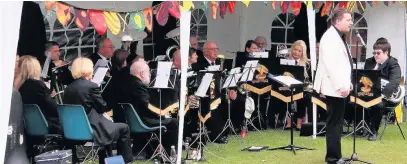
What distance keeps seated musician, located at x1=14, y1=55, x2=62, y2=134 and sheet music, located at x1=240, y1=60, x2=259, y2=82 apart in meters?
3.11

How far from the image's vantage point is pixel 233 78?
9180 millimetres

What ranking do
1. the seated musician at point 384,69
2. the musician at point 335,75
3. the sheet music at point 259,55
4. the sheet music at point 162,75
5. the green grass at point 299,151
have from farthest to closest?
the sheet music at point 259,55, the seated musician at point 384,69, the green grass at point 299,151, the sheet music at point 162,75, the musician at point 335,75

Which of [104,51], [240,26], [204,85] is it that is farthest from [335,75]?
[240,26]

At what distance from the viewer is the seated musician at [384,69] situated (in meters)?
9.41

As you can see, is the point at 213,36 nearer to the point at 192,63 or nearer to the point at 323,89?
the point at 192,63

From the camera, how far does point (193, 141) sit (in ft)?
27.4

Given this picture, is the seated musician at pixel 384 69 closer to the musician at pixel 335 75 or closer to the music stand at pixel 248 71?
the music stand at pixel 248 71

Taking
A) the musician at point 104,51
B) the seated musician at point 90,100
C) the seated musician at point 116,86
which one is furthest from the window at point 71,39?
the seated musician at point 90,100

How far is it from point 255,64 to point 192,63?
1025 mm

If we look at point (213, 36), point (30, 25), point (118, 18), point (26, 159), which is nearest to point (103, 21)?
point (118, 18)

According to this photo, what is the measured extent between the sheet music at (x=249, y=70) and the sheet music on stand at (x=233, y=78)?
98mm

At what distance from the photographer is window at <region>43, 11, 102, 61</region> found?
35.8ft

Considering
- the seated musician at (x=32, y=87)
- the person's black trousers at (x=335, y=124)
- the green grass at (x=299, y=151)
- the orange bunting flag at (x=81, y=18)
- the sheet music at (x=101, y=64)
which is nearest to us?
the orange bunting flag at (x=81, y=18)

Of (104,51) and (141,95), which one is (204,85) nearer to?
(141,95)
